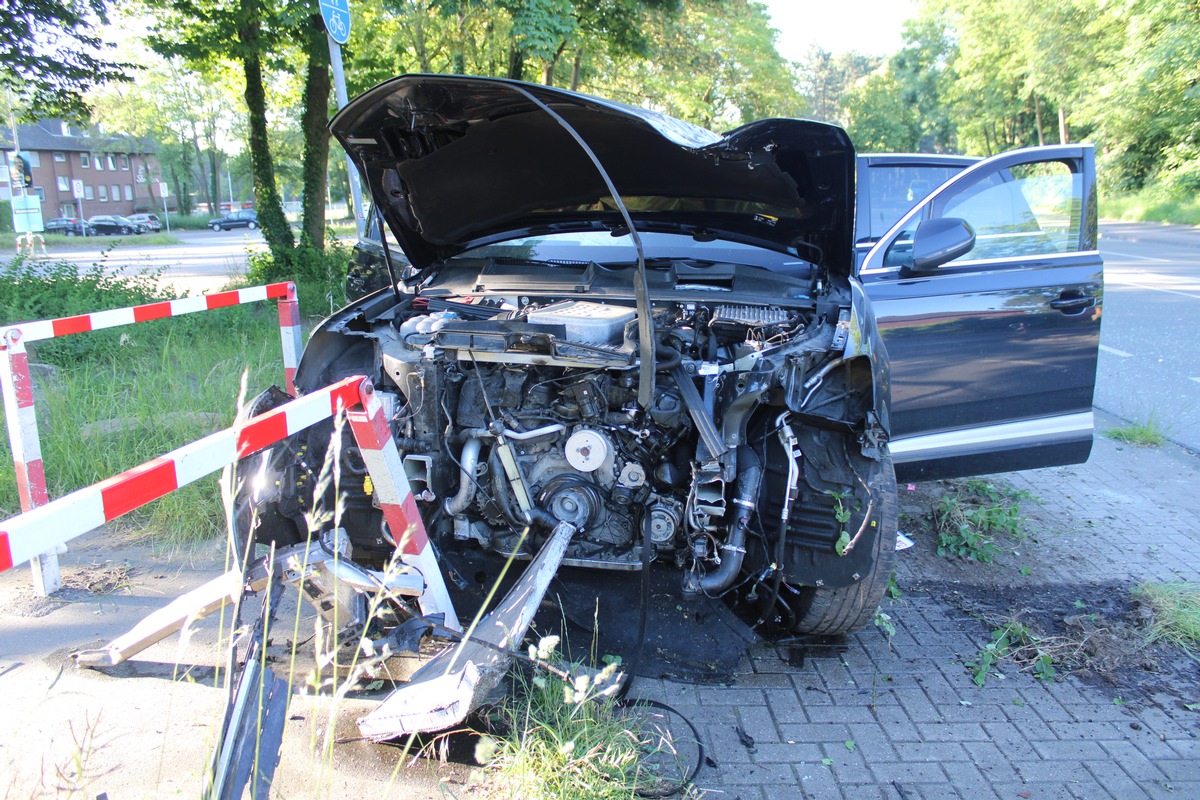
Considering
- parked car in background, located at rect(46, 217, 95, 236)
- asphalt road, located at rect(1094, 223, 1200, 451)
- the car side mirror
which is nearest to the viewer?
the car side mirror

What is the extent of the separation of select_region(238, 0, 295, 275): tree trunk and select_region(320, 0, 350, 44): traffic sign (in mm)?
5250

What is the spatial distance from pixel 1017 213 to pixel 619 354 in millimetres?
2914

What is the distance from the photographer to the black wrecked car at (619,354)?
2.95 metres

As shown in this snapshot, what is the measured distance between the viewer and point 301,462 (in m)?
3.10

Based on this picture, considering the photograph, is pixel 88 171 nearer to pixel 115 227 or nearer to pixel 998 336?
pixel 115 227

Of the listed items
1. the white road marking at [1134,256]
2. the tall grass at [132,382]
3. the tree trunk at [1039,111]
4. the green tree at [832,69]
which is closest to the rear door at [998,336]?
the tall grass at [132,382]

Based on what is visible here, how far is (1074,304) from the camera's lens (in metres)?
4.10

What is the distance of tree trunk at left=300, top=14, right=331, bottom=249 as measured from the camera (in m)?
11.8

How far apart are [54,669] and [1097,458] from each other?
6.26 m

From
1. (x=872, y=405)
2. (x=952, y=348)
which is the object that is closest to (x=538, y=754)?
(x=872, y=405)

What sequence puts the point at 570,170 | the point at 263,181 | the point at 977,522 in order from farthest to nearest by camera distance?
the point at 263,181 < the point at 977,522 < the point at 570,170

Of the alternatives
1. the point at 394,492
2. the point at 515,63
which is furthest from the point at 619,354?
the point at 515,63

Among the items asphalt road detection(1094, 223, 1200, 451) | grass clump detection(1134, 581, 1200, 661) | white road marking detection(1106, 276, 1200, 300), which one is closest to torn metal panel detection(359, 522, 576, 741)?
grass clump detection(1134, 581, 1200, 661)

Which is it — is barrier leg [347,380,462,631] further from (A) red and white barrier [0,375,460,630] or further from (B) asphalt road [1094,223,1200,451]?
(B) asphalt road [1094,223,1200,451]
